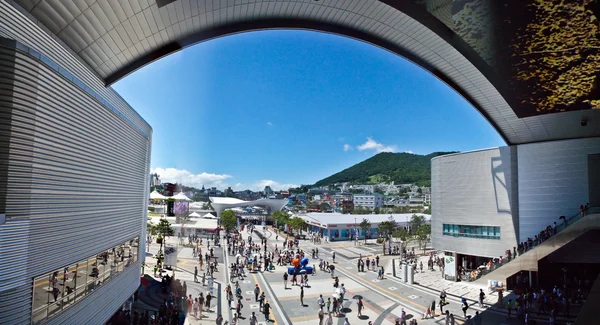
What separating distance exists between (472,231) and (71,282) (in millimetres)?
27363

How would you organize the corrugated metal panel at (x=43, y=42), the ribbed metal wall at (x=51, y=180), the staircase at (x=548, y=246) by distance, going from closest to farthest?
the corrugated metal panel at (x=43, y=42) < the ribbed metal wall at (x=51, y=180) < the staircase at (x=548, y=246)

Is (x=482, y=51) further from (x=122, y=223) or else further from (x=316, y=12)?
(x=122, y=223)

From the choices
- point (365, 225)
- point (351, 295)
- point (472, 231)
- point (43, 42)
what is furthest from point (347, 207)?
point (43, 42)

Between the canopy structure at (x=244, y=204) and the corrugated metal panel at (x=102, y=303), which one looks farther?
the canopy structure at (x=244, y=204)

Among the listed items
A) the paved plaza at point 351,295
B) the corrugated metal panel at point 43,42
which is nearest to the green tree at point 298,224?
the paved plaza at point 351,295

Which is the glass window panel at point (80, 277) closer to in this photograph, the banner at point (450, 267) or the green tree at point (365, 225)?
the banner at point (450, 267)

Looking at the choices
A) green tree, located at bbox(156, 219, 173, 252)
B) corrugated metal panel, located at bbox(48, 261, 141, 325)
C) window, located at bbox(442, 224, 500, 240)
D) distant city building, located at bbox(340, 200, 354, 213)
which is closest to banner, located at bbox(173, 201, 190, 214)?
green tree, located at bbox(156, 219, 173, 252)

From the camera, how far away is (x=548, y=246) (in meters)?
21.1

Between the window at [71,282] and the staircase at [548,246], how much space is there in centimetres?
2293

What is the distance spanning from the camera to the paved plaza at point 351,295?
17.0 metres

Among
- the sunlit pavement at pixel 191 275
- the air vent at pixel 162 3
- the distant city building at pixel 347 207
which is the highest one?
the air vent at pixel 162 3

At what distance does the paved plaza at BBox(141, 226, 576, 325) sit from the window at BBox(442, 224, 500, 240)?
3775 mm

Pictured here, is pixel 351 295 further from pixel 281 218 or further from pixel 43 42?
pixel 281 218

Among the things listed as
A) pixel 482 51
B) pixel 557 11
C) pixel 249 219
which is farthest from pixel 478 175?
pixel 249 219
